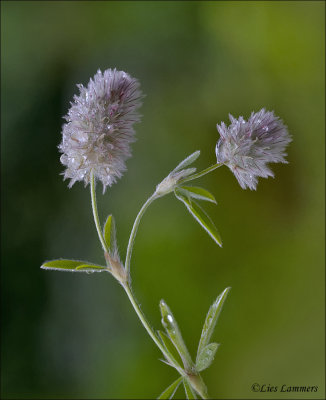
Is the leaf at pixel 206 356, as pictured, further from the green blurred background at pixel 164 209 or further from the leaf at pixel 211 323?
the green blurred background at pixel 164 209

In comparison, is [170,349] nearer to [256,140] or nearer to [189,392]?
[189,392]

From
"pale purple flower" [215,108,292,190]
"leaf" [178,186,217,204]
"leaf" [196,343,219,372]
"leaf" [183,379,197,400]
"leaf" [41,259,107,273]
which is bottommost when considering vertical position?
"leaf" [183,379,197,400]

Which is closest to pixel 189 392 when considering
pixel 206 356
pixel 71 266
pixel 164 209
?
pixel 206 356

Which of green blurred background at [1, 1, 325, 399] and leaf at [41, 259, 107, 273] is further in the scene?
green blurred background at [1, 1, 325, 399]

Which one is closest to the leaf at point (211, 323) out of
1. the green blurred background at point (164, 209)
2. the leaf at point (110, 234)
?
the leaf at point (110, 234)

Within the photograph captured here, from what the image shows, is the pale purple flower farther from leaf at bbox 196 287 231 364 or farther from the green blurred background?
the green blurred background

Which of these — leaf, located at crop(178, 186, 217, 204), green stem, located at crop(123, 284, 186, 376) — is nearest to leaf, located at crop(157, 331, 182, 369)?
green stem, located at crop(123, 284, 186, 376)
